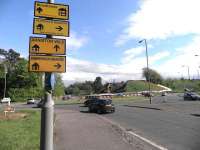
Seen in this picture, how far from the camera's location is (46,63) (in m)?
8.17

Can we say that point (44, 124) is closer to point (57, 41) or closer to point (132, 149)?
point (57, 41)

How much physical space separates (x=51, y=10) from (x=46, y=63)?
1.16 m

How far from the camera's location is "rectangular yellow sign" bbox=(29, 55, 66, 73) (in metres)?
8.10

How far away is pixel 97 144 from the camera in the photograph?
47.2ft

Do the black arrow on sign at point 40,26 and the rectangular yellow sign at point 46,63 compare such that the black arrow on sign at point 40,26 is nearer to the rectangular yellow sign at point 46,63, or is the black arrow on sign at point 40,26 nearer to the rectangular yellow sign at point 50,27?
the rectangular yellow sign at point 50,27

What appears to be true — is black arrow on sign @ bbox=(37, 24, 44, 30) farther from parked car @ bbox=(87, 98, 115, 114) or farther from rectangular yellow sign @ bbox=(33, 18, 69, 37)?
parked car @ bbox=(87, 98, 115, 114)

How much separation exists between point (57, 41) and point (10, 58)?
159m

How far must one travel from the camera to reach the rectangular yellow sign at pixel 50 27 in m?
8.24

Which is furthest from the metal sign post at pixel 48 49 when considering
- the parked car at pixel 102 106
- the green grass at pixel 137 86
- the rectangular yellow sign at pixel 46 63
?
the green grass at pixel 137 86

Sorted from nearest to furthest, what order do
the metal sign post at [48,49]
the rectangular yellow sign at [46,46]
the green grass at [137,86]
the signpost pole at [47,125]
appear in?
1. the signpost pole at [47,125]
2. the metal sign post at [48,49]
3. the rectangular yellow sign at [46,46]
4. the green grass at [137,86]

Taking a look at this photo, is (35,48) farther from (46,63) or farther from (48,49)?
(46,63)

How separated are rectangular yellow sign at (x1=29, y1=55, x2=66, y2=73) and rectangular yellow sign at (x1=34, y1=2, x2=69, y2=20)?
0.90 metres

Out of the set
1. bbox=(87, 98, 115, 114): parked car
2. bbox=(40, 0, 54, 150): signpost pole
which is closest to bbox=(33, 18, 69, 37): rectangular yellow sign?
bbox=(40, 0, 54, 150): signpost pole

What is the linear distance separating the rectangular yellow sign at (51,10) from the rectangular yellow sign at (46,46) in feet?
1.68
